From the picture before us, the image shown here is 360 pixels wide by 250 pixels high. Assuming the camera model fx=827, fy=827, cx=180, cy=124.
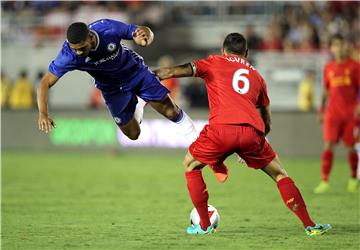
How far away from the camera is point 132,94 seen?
10328 millimetres

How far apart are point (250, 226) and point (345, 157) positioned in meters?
10.4

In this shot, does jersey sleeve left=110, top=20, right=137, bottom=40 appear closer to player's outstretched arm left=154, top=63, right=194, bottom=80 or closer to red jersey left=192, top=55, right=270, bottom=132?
player's outstretched arm left=154, top=63, right=194, bottom=80

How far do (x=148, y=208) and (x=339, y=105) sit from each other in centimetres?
404

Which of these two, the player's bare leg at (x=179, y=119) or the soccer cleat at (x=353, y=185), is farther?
the soccer cleat at (x=353, y=185)

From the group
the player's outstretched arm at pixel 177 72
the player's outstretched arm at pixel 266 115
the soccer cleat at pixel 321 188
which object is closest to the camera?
the player's outstretched arm at pixel 177 72

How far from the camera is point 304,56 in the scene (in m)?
22.8

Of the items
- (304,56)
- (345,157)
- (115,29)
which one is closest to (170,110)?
(115,29)

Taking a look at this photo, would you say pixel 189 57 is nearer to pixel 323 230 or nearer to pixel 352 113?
pixel 352 113

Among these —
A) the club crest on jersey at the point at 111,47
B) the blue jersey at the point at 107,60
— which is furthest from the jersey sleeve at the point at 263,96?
the club crest on jersey at the point at 111,47

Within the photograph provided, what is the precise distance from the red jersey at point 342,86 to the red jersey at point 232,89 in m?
5.16

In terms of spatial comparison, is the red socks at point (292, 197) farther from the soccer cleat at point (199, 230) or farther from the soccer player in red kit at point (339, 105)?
the soccer player in red kit at point (339, 105)

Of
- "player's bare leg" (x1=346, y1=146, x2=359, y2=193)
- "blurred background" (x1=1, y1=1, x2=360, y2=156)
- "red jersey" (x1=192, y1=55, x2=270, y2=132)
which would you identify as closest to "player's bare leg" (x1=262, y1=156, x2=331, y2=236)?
"red jersey" (x1=192, y1=55, x2=270, y2=132)

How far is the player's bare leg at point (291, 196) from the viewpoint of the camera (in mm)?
8367

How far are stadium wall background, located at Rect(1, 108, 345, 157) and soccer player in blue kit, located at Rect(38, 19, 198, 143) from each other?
9409 millimetres
